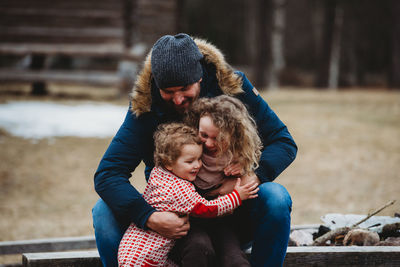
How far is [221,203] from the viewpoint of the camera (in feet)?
7.90

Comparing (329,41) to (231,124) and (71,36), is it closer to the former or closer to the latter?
(71,36)

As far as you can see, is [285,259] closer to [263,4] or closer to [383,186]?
[383,186]

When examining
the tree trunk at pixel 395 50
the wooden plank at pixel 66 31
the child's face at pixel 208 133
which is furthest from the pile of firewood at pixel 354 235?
the tree trunk at pixel 395 50

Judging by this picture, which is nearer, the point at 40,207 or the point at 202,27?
the point at 40,207

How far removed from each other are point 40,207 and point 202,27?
57.1ft

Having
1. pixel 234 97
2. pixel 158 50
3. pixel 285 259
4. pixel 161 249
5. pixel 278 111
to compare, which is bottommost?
pixel 278 111

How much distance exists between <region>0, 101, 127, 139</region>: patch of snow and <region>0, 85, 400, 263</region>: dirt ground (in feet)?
1.14

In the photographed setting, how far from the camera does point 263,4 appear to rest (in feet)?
53.9

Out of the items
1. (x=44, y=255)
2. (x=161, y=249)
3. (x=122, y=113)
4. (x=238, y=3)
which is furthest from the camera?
(x=238, y=3)

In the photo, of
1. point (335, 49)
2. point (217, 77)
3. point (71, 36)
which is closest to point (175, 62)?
point (217, 77)

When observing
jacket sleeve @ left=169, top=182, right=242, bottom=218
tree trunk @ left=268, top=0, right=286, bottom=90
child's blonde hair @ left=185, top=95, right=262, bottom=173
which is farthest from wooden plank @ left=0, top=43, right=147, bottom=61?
jacket sleeve @ left=169, top=182, right=242, bottom=218

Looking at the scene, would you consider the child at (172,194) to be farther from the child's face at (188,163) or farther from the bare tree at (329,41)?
the bare tree at (329,41)

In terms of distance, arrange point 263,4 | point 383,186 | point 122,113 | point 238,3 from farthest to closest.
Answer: point 238,3 < point 263,4 < point 122,113 < point 383,186

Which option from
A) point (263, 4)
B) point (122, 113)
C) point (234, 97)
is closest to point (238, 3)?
point (263, 4)
